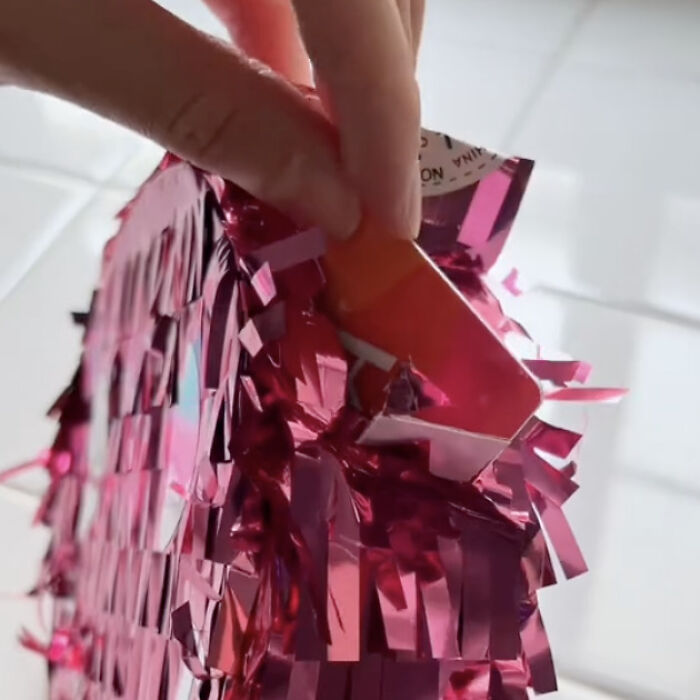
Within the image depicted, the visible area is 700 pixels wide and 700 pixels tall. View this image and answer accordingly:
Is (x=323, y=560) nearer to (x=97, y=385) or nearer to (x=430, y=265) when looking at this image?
(x=430, y=265)

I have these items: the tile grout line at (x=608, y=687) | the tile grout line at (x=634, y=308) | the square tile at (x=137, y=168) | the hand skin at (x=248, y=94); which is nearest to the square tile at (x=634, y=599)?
the tile grout line at (x=608, y=687)

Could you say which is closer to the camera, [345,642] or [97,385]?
[345,642]

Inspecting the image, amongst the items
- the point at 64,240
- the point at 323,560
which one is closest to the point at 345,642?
the point at 323,560

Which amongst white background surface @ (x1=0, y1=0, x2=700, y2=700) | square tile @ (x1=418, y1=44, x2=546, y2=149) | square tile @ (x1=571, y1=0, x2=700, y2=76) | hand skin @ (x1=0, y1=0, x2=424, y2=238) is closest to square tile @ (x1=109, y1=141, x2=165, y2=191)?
white background surface @ (x1=0, y1=0, x2=700, y2=700)

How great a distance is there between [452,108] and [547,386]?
383 mm

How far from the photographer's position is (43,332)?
1.74ft

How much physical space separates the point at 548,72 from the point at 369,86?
1.62ft

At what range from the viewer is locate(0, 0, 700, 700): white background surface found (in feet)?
A: 1.34

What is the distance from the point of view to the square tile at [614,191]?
54 cm

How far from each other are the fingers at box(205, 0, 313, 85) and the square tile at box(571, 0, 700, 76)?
429 millimetres

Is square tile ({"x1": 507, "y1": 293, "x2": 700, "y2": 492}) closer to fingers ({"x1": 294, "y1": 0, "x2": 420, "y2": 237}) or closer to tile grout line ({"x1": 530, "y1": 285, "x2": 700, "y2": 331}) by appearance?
tile grout line ({"x1": 530, "y1": 285, "x2": 700, "y2": 331})

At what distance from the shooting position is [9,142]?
2.20 ft

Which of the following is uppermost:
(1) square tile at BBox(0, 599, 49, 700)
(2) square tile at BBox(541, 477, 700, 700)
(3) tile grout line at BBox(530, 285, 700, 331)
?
(3) tile grout line at BBox(530, 285, 700, 331)

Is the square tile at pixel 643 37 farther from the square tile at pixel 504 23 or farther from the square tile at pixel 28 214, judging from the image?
the square tile at pixel 28 214
